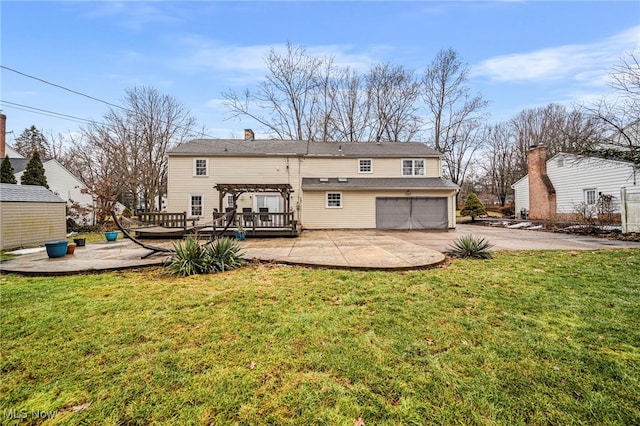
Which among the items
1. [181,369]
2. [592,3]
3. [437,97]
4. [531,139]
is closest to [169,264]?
[181,369]

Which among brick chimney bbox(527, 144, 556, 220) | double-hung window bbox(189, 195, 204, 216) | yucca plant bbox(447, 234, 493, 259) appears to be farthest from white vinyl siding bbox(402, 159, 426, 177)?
double-hung window bbox(189, 195, 204, 216)

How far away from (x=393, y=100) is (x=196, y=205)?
21.5 meters

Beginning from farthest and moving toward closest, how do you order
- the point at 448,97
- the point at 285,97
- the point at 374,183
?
the point at 448,97, the point at 285,97, the point at 374,183

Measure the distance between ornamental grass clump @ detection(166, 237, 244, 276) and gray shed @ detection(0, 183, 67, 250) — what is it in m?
8.50

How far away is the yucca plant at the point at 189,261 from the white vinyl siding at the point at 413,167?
14.7 meters

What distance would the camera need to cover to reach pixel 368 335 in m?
3.10

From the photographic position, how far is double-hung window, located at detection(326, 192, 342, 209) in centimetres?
1652

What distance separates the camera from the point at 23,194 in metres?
10.5

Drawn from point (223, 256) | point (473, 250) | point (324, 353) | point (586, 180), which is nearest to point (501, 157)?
point (586, 180)

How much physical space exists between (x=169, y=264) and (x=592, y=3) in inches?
621

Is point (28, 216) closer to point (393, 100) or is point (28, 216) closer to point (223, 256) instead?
point (223, 256)

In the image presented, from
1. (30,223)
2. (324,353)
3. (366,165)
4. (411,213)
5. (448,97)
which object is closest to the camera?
(324,353)

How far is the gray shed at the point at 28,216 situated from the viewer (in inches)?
382

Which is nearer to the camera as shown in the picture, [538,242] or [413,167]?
[538,242]
